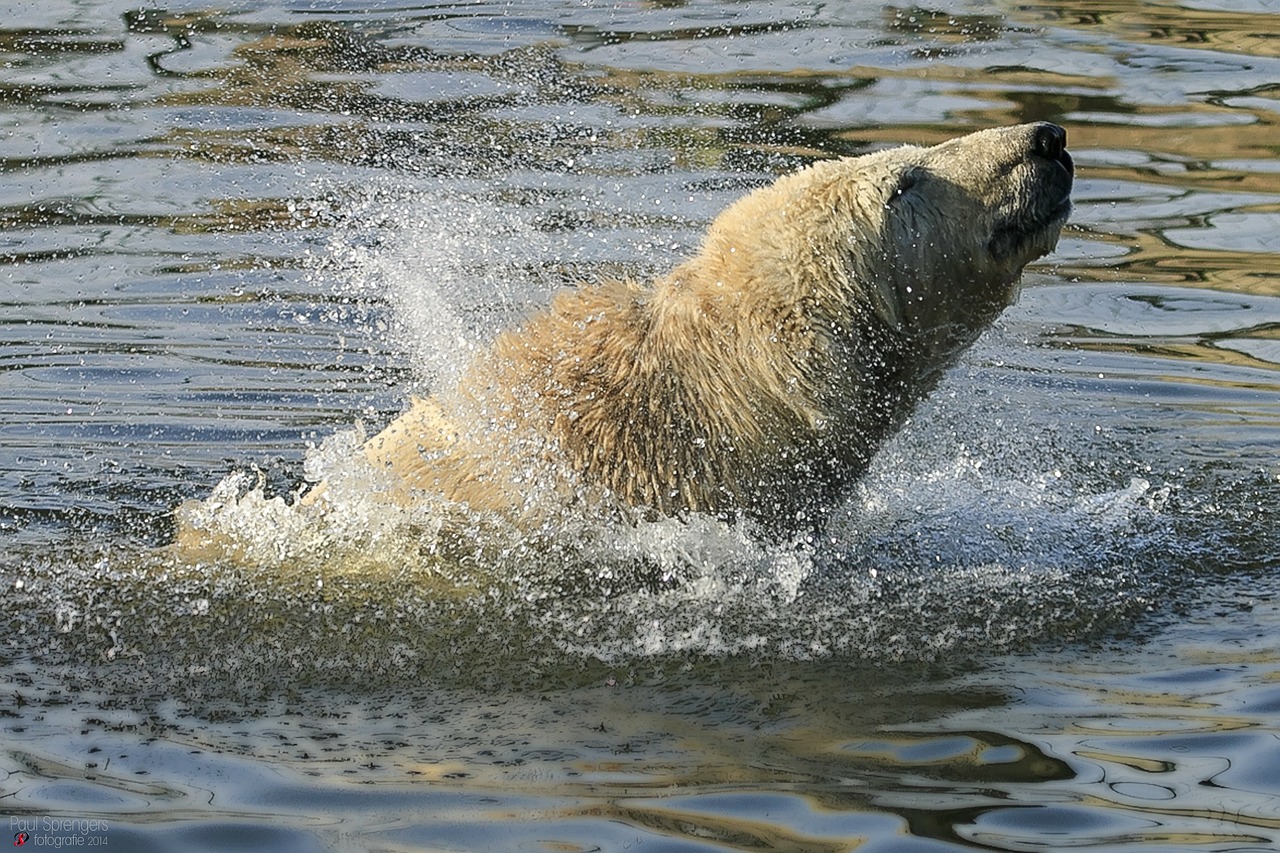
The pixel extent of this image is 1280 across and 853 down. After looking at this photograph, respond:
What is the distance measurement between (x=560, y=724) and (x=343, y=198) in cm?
698

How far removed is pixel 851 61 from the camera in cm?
1465

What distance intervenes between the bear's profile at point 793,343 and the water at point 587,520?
0.24 metres

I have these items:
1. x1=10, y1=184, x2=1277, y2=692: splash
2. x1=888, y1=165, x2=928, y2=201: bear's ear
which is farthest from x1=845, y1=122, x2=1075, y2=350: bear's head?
x1=10, y1=184, x2=1277, y2=692: splash

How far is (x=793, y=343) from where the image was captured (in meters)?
5.87

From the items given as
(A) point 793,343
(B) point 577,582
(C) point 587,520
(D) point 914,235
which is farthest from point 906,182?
(B) point 577,582

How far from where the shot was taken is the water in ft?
16.2

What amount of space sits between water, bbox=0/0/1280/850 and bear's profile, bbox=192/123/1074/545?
0.24 meters

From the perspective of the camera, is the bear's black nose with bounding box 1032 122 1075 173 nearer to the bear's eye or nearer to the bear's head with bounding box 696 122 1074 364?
the bear's head with bounding box 696 122 1074 364

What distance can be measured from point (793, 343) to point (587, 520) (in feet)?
3.02

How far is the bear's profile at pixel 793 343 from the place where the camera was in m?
5.88

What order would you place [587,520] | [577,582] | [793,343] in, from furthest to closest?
[577,582]
[587,520]
[793,343]

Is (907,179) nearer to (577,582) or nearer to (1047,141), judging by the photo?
(1047,141)

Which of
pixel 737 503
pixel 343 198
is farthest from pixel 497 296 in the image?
pixel 737 503

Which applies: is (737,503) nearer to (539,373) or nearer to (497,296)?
(539,373)
